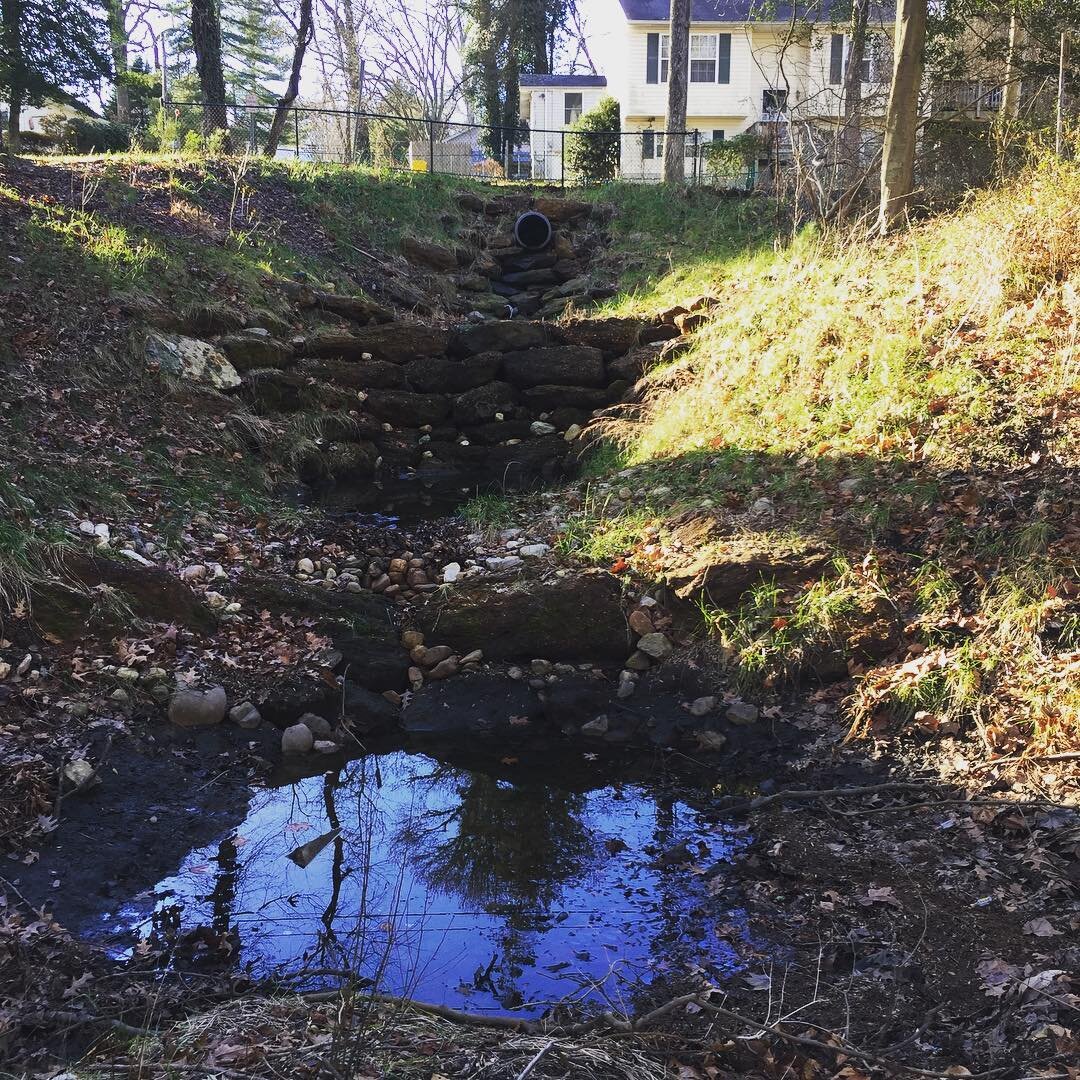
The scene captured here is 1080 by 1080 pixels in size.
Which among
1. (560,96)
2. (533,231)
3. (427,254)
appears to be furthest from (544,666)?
(560,96)

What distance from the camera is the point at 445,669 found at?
18.2ft

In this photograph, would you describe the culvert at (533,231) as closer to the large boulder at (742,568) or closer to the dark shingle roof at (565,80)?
the large boulder at (742,568)

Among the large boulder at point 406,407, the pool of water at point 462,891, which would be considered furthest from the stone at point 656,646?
the large boulder at point 406,407

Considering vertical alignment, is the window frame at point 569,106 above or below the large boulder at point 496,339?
above

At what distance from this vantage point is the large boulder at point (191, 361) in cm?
805

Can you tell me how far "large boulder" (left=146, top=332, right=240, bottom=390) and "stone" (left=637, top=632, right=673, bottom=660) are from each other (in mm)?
4899

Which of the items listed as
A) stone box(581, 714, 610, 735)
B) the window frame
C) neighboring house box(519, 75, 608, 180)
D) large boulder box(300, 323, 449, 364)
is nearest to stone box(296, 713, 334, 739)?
stone box(581, 714, 610, 735)

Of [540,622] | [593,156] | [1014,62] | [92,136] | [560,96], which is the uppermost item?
[560,96]

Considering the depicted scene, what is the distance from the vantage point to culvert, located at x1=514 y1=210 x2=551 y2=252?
552 inches

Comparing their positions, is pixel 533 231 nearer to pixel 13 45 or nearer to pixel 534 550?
pixel 534 550

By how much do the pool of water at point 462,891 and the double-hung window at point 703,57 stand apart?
98.6 feet

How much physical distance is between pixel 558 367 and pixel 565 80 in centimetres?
2796

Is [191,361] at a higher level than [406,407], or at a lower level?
higher

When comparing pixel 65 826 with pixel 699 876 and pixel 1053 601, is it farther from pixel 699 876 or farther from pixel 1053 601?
pixel 1053 601
